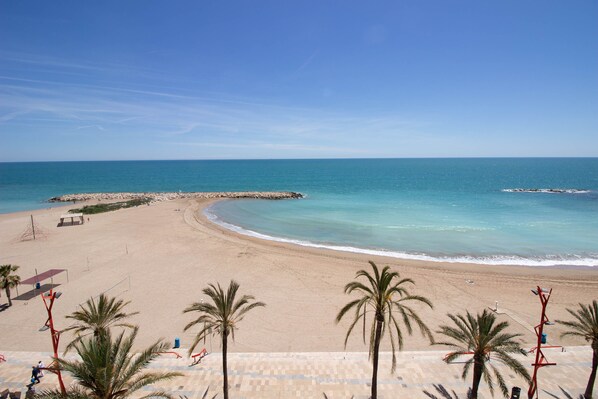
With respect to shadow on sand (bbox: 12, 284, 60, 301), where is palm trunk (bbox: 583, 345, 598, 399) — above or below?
above

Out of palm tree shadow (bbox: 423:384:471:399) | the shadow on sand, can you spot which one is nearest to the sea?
palm tree shadow (bbox: 423:384:471:399)

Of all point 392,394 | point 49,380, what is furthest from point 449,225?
point 49,380

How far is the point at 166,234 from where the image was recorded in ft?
149

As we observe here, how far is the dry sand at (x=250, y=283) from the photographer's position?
20375 mm

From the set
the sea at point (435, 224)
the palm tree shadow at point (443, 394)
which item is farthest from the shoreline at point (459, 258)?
the palm tree shadow at point (443, 394)

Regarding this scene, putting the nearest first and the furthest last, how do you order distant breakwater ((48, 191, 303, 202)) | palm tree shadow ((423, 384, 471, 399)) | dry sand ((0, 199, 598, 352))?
palm tree shadow ((423, 384, 471, 399))
dry sand ((0, 199, 598, 352))
distant breakwater ((48, 191, 303, 202))

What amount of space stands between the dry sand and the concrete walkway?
160 cm

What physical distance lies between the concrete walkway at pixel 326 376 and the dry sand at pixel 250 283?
5.25 ft

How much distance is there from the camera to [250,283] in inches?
1108

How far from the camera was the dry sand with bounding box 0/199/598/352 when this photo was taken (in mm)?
20375

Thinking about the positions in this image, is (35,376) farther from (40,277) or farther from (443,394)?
(443,394)

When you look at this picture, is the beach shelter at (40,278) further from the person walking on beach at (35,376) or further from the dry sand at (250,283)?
the person walking on beach at (35,376)

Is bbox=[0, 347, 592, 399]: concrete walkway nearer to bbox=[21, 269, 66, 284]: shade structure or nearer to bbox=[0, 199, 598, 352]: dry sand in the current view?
bbox=[0, 199, 598, 352]: dry sand

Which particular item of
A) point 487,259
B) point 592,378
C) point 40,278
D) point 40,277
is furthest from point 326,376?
point 487,259
